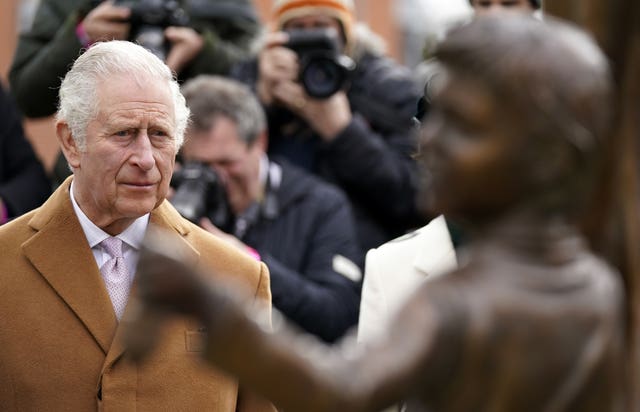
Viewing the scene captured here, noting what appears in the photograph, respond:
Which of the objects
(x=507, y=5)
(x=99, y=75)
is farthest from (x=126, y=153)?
(x=507, y=5)

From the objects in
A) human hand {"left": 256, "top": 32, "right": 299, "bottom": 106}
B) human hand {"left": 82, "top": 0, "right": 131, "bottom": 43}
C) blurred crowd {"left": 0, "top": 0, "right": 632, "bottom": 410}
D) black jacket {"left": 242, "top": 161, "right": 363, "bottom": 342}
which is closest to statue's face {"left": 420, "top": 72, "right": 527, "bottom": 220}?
blurred crowd {"left": 0, "top": 0, "right": 632, "bottom": 410}

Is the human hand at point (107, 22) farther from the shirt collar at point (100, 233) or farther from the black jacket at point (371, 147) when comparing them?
the shirt collar at point (100, 233)

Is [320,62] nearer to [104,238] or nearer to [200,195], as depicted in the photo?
[200,195]

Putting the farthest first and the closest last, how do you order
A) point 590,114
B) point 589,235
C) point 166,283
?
1. point 589,235
2. point 590,114
3. point 166,283

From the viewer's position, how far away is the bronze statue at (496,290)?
171 cm

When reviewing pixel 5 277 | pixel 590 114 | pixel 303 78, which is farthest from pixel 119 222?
pixel 303 78

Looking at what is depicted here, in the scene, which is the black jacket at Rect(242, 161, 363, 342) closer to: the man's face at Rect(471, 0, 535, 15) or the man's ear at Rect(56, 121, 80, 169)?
the man's face at Rect(471, 0, 535, 15)

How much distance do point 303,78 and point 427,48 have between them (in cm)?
60

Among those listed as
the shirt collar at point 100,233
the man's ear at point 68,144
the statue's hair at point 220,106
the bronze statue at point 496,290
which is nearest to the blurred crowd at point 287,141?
the statue's hair at point 220,106

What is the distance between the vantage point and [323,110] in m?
5.48

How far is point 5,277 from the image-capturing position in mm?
3342

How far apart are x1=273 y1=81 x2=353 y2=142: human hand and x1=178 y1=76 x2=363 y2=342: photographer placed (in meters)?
0.25

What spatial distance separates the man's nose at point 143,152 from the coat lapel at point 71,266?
0.23 metres

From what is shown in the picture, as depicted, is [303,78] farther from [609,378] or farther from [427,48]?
[609,378]
